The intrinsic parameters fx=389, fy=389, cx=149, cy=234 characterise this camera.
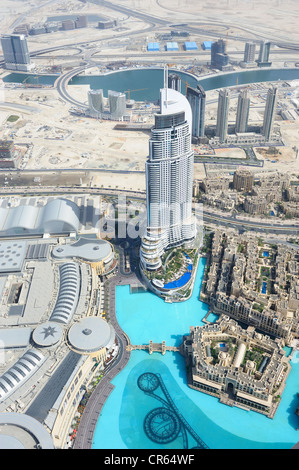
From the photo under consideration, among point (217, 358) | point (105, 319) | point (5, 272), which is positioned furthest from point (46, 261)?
point (217, 358)

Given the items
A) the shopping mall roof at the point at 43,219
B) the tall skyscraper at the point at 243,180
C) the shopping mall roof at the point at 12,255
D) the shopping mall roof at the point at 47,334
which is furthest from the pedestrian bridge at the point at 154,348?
the tall skyscraper at the point at 243,180

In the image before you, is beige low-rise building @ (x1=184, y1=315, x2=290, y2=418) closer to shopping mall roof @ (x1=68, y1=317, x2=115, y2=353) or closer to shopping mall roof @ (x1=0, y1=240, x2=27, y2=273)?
shopping mall roof @ (x1=68, y1=317, x2=115, y2=353)

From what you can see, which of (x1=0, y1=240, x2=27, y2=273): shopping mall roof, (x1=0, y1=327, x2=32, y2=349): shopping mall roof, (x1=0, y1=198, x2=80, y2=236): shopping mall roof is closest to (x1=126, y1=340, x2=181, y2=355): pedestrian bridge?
(x1=0, y1=327, x2=32, y2=349): shopping mall roof

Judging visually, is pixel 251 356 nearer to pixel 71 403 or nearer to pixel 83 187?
pixel 71 403

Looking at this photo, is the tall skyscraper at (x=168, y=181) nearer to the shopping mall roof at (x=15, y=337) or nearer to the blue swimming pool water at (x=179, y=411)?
the blue swimming pool water at (x=179, y=411)

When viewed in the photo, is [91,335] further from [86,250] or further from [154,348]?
[86,250]

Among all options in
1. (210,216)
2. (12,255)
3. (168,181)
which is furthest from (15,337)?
(210,216)
